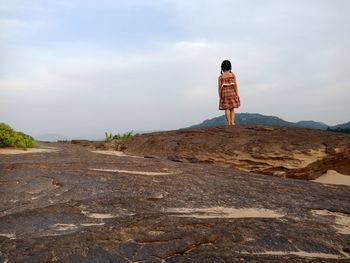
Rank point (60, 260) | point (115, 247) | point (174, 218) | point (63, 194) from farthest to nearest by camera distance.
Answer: point (63, 194) < point (174, 218) < point (115, 247) < point (60, 260)

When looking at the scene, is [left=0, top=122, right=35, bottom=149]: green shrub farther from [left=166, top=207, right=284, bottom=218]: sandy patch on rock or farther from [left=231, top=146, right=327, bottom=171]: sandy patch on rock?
[left=166, top=207, right=284, bottom=218]: sandy patch on rock

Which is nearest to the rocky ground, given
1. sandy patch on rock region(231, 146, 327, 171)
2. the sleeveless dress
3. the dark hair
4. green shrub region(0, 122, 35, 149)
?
sandy patch on rock region(231, 146, 327, 171)

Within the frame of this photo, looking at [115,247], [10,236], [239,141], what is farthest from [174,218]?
[239,141]

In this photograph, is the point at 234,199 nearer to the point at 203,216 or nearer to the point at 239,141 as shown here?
the point at 203,216

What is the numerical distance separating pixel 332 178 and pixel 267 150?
71.5 inches

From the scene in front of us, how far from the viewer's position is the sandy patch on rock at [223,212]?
461 centimetres

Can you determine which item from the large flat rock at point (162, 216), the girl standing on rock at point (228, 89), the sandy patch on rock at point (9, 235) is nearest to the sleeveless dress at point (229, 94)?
the girl standing on rock at point (228, 89)

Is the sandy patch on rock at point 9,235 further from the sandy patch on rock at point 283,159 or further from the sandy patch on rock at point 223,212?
the sandy patch on rock at point 283,159

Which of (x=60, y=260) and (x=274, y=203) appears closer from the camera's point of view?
(x=60, y=260)

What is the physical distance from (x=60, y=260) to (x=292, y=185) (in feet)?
14.2

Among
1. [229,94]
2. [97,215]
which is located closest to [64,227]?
[97,215]

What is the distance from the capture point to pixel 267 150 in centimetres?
934

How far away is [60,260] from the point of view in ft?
10.7

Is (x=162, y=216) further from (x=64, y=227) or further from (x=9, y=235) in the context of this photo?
→ (x=9, y=235)
